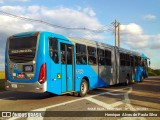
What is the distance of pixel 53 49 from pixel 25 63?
54.6 inches

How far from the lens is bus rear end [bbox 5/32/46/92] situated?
12672mm

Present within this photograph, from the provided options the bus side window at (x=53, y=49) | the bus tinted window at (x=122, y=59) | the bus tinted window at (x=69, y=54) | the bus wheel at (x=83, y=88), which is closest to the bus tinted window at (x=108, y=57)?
the bus tinted window at (x=122, y=59)

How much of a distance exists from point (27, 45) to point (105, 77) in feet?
25.6

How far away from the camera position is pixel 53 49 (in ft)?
43.7

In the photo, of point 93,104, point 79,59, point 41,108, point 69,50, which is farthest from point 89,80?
point 41,108

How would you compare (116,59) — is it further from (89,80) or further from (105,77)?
(89,80)

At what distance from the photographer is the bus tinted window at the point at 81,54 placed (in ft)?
50.7

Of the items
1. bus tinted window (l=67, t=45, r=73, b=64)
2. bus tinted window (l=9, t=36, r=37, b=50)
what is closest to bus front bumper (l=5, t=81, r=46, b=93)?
bus tinted window (l=9, t=36, r=37, b=50)

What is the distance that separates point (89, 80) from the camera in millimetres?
16750

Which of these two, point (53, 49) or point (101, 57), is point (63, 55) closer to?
point (53, 49)

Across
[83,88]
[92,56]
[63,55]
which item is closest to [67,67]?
[63,55]

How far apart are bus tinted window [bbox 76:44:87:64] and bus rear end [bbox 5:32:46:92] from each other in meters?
3.02

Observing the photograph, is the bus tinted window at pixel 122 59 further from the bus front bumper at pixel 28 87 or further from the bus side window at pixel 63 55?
the bus front bumper at pixel 28 87

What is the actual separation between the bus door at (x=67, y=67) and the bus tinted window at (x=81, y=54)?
56cm
